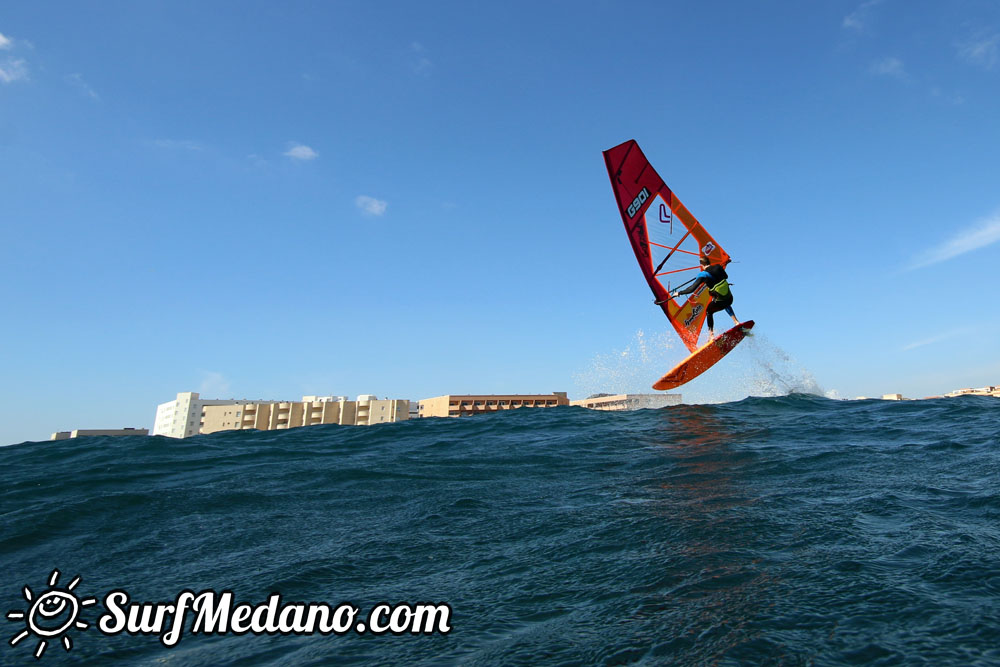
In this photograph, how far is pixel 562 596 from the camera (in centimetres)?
321

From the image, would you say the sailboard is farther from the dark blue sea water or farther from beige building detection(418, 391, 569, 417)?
beige building detection(418, 391, 569, 417)

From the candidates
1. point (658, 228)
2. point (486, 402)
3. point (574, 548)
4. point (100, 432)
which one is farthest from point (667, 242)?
point (100, 432)

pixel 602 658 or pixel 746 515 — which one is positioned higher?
pixel 746 515

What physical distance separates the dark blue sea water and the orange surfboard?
17.1 feet

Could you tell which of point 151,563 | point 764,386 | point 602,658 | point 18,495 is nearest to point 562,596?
point 602,658

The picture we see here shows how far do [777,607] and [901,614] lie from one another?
561mm

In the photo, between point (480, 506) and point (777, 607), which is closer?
point (777, 607)

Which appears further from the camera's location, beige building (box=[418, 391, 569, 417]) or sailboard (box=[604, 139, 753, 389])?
beige building (box=[418, 391, 569, 417])

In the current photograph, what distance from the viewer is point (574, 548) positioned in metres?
4.05

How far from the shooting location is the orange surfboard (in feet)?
47.5

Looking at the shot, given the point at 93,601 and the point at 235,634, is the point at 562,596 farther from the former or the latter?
the point at 93,601

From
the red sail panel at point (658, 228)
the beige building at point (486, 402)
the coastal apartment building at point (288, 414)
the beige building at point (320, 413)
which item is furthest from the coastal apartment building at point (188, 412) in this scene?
the red sail panel at point (658, 228)

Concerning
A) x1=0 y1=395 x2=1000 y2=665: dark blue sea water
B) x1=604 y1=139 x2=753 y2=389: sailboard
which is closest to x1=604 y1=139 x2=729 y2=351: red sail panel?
x1=604 y1=139 x2=753 y2=389: sailboard

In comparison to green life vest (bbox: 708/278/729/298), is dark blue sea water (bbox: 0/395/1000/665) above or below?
below
